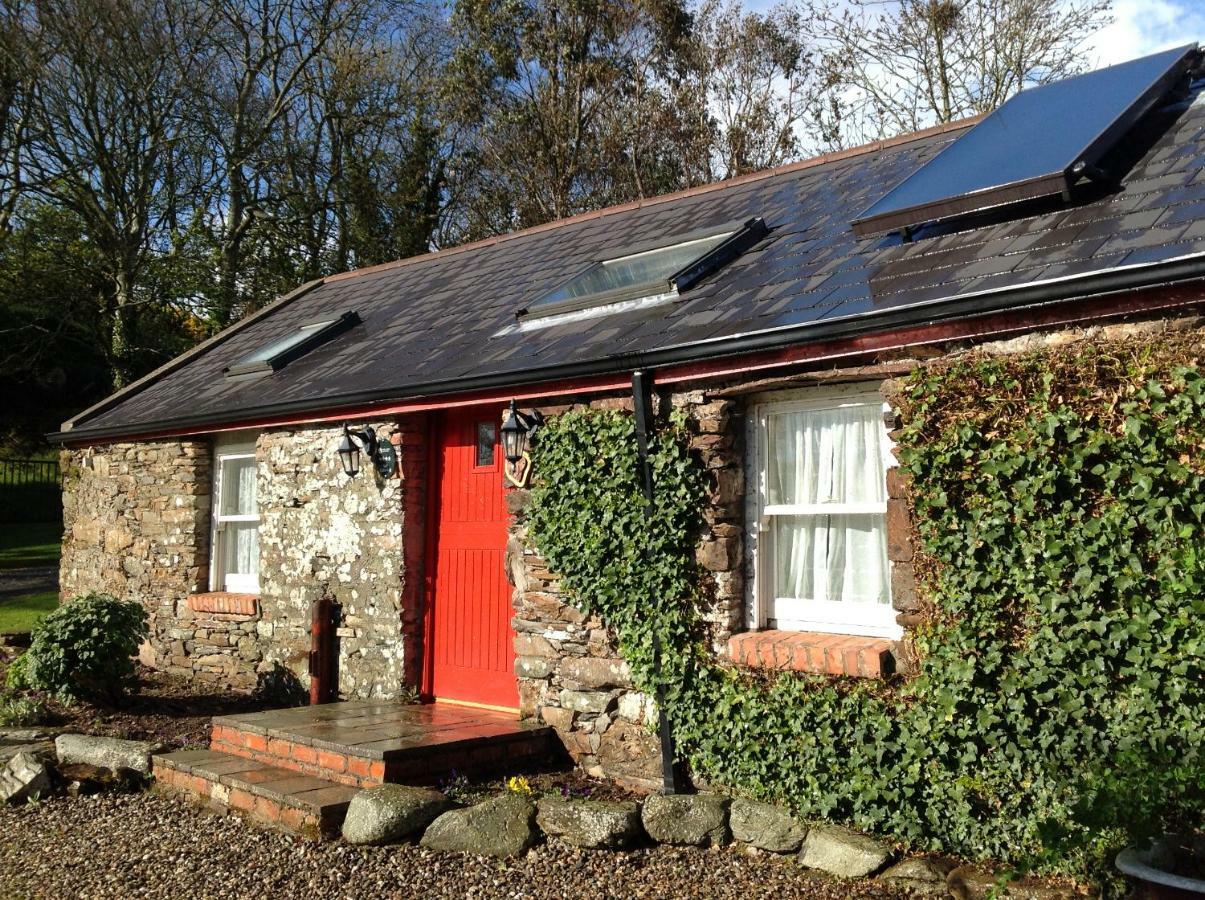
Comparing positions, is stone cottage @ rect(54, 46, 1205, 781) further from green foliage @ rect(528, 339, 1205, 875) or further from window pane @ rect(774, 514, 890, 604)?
green foliage @ rect(528, 339, 1205, 875)

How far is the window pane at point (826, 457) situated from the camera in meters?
6.03

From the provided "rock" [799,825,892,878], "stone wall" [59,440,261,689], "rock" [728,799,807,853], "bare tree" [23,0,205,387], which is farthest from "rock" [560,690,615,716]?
"bare tree" [23,0,205,387]

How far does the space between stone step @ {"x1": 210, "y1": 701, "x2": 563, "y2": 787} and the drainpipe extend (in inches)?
42.6

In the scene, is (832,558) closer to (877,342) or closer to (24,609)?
(877,342)

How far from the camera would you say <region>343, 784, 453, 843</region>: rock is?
588 cm

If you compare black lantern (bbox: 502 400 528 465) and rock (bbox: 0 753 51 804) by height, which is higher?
black lantern (bbox: 502 400 528 465)

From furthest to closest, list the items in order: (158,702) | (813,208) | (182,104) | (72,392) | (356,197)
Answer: (72,392)
(356,197)
(182,104)
(158,702)
(813,208)

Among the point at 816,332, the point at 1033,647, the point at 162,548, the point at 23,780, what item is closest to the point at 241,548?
the point at 162,548

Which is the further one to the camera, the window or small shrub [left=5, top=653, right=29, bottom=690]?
the window

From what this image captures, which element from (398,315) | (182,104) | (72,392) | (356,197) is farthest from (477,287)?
(72,392)

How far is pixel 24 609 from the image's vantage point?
15.3 m

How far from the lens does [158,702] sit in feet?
31.5

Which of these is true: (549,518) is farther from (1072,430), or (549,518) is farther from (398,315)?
(398,315)

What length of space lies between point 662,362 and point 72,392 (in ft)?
77.1
